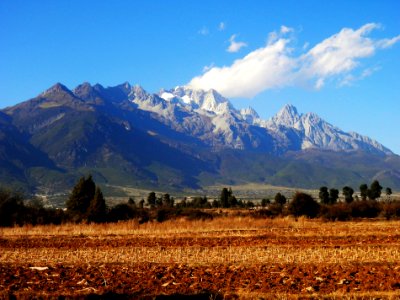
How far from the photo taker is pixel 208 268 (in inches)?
743

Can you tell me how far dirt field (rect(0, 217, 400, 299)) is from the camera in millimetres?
14805

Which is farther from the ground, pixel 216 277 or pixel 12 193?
pixel 12 193

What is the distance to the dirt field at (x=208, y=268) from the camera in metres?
14.8

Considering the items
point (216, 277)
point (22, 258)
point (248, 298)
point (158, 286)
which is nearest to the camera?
point (248, 298)

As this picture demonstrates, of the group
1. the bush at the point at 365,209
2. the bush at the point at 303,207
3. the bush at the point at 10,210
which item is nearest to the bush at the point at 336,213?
the bush at the point at 303,207

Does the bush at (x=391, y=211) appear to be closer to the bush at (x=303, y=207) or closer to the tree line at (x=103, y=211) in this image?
the tree line at (x=103, y=211)

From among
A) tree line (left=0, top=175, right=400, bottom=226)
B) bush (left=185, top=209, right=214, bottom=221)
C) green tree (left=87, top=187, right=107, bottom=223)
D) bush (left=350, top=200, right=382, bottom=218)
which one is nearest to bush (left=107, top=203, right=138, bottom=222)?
tree line (left=0, top=175, right=400, bottom=226)

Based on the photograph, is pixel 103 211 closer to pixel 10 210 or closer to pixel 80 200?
pixel 80 200

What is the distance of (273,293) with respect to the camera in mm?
14266

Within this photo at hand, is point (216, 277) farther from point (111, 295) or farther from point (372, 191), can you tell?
point (372, 191)

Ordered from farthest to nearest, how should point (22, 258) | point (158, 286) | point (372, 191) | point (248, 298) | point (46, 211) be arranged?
1. point (372, 191)
2. point (46, 211)
3. point (22, 258)
4. point (158, 286)
5. point (248, 298)

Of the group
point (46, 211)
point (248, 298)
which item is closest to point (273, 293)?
point (248, 298)

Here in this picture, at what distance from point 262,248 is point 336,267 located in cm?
689

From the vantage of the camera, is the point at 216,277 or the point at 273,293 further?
the point at 216,277
